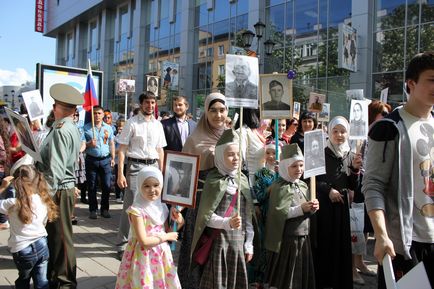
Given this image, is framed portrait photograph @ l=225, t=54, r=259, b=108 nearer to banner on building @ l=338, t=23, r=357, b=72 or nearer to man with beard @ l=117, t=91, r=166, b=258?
man with beard @ l=117, t=91, r=166, b=258

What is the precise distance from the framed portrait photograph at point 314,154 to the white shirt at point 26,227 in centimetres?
236

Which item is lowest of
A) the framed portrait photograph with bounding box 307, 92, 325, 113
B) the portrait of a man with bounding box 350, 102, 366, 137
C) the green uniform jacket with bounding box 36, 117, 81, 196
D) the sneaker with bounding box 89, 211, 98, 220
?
the sneaker with bounding box 89, 211, 98, 220

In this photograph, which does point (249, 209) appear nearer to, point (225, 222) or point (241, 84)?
point (225, 222)

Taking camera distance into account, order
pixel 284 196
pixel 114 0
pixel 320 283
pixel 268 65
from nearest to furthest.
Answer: pixel 284 196
pixel 320 283
pixel 268 65
pixel 114 0

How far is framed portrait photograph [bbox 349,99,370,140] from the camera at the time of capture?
4.74 metres

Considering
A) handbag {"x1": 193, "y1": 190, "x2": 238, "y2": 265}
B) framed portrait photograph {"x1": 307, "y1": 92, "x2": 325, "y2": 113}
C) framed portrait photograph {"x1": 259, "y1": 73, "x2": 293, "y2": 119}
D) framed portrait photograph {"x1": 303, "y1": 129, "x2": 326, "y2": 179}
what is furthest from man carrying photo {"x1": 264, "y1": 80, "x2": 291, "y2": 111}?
A: framed portrait photograph {"x1": 307, "y1": 92, "x2": 325, "y2": 113}

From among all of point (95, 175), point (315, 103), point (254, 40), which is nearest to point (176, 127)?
point (95, 175)

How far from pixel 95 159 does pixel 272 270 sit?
15.0 ft

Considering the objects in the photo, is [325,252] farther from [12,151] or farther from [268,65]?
[268,65]

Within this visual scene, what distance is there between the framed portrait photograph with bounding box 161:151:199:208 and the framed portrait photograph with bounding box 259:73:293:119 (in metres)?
1.46

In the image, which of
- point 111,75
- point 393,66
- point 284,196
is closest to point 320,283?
point 284,196

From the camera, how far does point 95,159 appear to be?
7.36m

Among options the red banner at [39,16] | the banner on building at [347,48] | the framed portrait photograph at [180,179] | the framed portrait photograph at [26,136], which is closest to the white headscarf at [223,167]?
the framed portrait photograph at [180,179]

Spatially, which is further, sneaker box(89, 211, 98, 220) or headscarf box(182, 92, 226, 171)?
sneaker box(89, 211, 98, 220)
